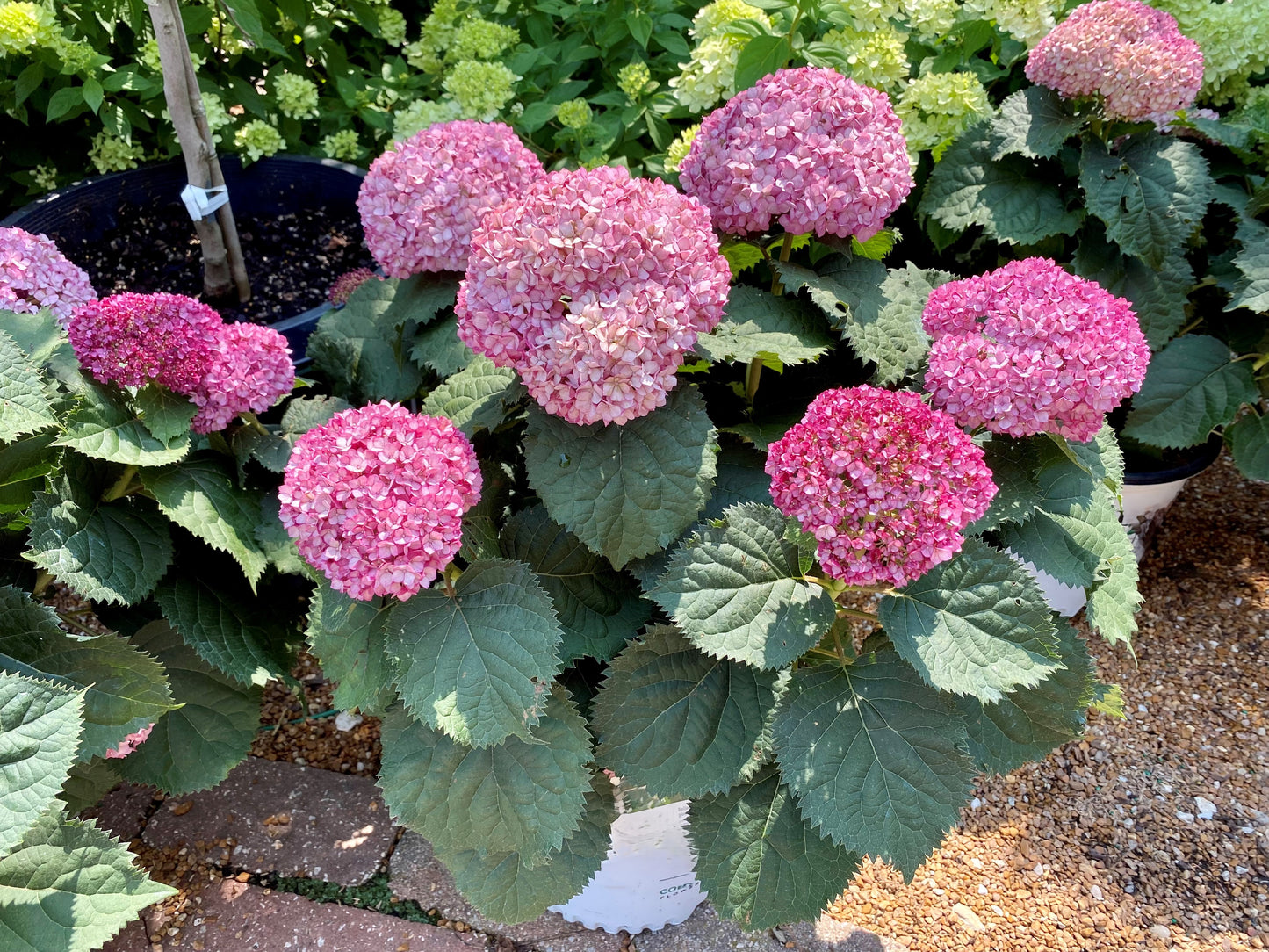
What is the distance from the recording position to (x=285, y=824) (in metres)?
2.07

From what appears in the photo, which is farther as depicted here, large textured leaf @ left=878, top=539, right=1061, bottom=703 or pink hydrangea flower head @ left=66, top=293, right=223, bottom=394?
pink hydrangea flower head @ left=66, top=293, right=223, bottom=394

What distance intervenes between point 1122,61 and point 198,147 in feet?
6.86

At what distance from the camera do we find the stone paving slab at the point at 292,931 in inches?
72.5

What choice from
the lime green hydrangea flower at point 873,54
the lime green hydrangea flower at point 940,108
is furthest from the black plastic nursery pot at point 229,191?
the lime green hydrangea flower at point 940,108

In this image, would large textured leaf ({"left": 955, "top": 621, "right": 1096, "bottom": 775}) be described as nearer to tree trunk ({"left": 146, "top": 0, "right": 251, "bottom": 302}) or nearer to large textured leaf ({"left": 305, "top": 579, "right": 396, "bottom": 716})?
large textured leaf ({"left": 305, "top": 579, "right": 396, "bottom": 716})

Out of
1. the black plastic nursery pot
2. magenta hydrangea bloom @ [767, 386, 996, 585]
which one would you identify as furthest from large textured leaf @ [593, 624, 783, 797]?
the black plastic nursery pot

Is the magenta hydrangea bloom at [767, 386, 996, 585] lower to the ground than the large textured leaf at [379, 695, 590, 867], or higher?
higher

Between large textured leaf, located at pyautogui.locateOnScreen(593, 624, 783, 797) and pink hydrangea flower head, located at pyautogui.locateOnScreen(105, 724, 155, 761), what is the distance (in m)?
0.81

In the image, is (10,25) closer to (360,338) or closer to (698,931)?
(360,338)

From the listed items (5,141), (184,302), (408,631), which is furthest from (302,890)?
(5,141)

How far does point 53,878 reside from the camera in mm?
1415

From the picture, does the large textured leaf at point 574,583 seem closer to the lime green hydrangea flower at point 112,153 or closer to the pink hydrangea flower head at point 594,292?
the pink hydrangea flower head at point 594,292

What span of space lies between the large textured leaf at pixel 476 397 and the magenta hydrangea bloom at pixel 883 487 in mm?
497

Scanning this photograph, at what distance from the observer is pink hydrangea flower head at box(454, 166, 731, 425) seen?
1.27 m
